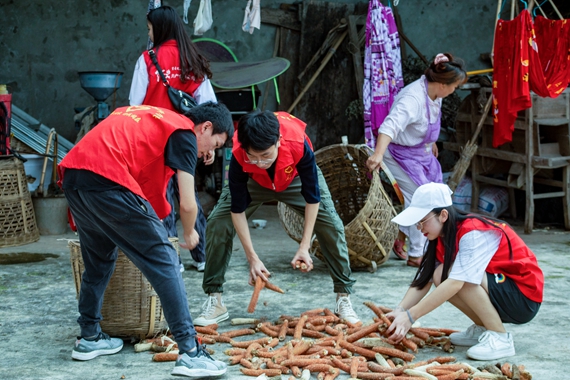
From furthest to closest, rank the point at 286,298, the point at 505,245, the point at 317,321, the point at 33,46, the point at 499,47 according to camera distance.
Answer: the point at 33,46
the point at 499,47
the point at 286,298
the point at 317,321
the point at 505,245

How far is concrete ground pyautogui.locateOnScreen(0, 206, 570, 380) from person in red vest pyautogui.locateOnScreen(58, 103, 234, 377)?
38 centimetres

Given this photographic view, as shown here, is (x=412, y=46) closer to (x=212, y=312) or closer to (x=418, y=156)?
(x=418, y=156)

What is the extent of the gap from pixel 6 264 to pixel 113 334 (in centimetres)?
216

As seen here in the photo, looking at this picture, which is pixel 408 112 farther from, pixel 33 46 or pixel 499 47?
pixel 33 46

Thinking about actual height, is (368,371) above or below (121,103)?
below

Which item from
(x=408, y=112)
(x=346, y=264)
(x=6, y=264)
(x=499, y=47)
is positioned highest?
(x=499, y=47)

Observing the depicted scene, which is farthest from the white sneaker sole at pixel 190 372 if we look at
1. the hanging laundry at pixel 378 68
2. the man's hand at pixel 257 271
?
the hanging laundry at pixel 378 68

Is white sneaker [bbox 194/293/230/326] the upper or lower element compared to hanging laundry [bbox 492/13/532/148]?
lower

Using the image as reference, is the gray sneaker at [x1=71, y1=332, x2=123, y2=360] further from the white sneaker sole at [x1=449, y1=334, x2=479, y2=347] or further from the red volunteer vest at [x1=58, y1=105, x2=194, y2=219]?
the white sneaker sole at [x1=449, y1=334, x2=479, y2=347]

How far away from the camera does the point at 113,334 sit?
12.6ft

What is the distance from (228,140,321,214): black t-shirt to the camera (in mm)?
3943

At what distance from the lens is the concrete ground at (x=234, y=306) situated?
3.52 m

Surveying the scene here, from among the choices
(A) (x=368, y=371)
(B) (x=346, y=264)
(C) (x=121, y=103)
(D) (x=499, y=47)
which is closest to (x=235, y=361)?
(A) (x=368, y=371)

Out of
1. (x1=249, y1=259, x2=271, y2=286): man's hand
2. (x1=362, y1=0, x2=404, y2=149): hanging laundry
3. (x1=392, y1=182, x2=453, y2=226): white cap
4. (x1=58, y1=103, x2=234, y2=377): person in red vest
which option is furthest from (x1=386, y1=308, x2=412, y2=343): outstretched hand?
(x1=362, y1=0, x2=404, y2=149): hanging laundry
